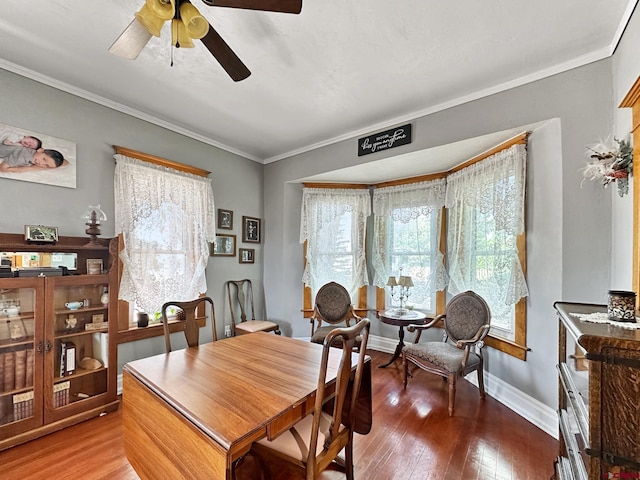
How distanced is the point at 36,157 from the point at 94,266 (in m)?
0.99

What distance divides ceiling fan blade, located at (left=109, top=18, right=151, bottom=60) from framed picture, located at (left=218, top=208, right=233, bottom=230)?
88.8 inches

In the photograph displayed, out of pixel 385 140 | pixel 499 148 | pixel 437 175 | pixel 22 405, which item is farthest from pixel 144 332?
pixel 499 148

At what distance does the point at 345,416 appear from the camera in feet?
5.30

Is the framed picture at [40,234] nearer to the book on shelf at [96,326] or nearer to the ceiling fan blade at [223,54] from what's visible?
the book on shelf at [96,326]

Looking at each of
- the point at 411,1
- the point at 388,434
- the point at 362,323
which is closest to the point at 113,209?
the point at 362,323

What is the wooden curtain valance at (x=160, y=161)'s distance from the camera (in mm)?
2803

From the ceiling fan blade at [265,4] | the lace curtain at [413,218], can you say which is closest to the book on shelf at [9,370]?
the ceiling fan blade at [265,4]

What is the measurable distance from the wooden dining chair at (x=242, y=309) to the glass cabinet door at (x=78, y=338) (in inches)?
58.9

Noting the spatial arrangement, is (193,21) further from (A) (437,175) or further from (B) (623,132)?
(A) (437,175)

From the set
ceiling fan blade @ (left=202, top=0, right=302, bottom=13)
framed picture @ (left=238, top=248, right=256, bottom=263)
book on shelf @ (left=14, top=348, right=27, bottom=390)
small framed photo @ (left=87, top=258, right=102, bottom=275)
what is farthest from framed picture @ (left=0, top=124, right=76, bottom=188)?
ceiling fan blade @ (left=202, top=0, right=302, bottom=13)

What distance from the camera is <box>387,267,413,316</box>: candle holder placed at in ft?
11.4

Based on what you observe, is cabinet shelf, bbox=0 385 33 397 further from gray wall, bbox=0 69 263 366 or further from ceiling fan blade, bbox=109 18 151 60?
ceiling fan blade, bbox=109 18 151 60

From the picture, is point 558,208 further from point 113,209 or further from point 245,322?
point 113,209

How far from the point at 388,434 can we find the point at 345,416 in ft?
2.68
